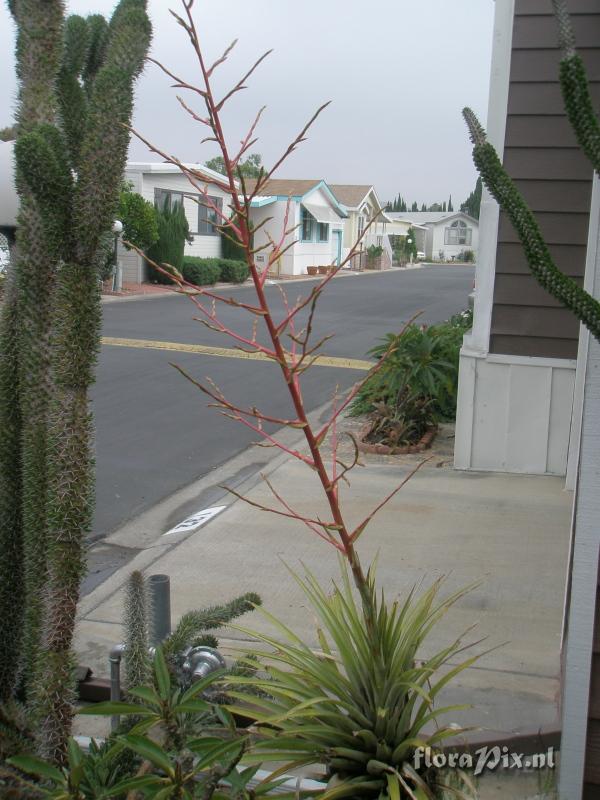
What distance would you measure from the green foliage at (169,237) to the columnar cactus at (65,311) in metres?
24.9

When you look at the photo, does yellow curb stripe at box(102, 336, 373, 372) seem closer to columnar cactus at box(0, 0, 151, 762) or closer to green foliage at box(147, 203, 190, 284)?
columnar cactus at box(0, 0, 151, 762)

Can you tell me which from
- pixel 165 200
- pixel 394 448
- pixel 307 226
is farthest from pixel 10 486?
pixel 307 226

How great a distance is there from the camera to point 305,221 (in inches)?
1699

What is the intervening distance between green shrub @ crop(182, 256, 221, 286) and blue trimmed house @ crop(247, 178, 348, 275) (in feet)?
18.8

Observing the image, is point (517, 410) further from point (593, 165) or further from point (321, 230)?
point (321, 230)

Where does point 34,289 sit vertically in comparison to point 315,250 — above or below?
below

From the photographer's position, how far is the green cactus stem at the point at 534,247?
264 centimetres

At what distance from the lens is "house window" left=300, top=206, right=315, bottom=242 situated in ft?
140

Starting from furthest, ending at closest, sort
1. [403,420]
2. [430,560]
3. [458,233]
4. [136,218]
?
1. [458,233]
2. [136,218]
3. [403,420]
4. [430,560]

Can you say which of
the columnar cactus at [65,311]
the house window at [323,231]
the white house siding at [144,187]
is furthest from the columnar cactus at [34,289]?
the house window at [323,231]

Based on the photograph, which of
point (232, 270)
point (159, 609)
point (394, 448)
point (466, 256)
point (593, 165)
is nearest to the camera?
point (593, 165)

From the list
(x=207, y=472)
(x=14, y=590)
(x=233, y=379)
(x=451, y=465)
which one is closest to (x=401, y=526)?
(x=451, y=465)

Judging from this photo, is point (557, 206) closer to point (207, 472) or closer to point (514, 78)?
point (514, 78)

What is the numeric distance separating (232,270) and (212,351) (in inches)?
707
